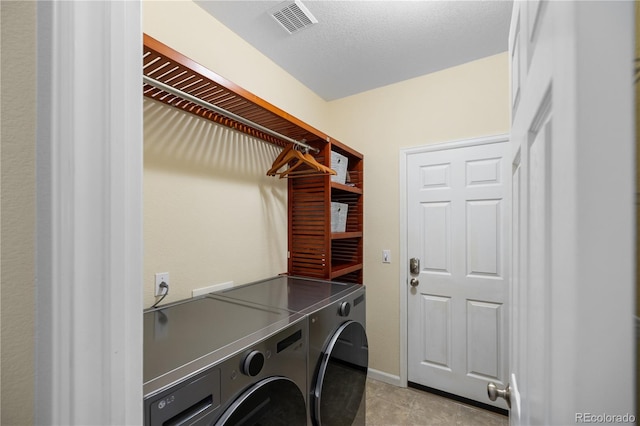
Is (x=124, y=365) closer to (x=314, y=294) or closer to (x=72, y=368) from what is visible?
(x=72, y=368)

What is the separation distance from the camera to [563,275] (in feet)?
1.05

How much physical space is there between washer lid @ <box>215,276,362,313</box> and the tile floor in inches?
43.0

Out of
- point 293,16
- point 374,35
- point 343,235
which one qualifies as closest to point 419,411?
point 343,235

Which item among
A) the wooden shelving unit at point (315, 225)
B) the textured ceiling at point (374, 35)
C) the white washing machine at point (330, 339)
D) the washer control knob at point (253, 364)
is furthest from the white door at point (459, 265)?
the washer control knob at point (253, 364)

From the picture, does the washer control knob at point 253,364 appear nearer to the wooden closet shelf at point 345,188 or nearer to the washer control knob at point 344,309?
the washer control knob at point 344,309

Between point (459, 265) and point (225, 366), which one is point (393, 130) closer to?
point (459, 265)

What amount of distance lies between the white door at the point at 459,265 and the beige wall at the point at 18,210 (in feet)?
7.52

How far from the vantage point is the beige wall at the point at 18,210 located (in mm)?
403

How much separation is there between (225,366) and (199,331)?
26cm

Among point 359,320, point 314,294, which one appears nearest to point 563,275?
point 314,294

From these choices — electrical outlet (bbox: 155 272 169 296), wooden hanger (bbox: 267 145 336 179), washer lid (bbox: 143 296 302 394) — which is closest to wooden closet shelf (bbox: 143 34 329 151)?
wooden hanger (bbox: 267 145 336 179)

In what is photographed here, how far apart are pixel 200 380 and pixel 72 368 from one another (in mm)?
411

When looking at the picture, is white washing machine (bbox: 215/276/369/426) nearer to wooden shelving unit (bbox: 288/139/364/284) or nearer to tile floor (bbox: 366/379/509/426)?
wooden shelving unit (bbox: 288/139/364/284)

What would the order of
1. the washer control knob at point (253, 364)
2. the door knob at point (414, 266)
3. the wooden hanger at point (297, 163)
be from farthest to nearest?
1. the door knob at point (414, 266)
2. the wooden hanger at point (297, 163)
3. the washer control knob at point (253, 364)
